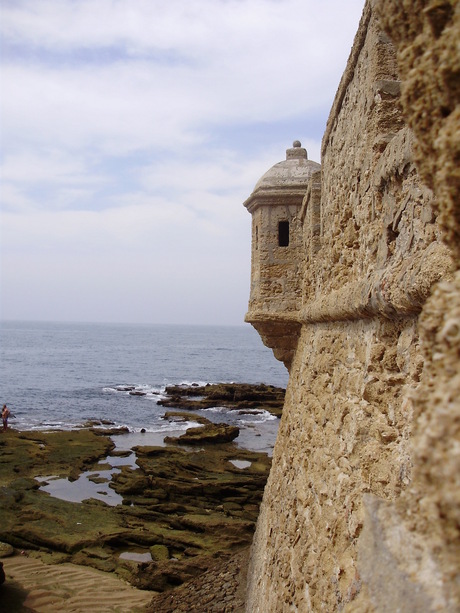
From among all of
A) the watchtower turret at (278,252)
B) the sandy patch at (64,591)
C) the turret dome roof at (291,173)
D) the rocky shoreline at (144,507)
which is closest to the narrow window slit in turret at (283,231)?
the watchtower turret at (278,252)

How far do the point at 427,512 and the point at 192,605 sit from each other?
9209 mm

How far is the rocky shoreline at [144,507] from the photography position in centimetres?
1151

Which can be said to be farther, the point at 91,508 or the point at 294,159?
the point at 91,508

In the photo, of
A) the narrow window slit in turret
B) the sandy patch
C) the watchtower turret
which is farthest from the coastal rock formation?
the narrow window slit in turret

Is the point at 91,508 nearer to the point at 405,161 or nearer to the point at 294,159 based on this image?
the point at 294,159

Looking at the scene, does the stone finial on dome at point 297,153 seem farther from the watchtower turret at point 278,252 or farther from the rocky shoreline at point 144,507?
the rocky shoreline at point 144,507

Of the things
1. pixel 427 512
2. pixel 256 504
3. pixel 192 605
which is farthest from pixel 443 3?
pixel 256 504

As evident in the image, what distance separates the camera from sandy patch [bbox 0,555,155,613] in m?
9.66

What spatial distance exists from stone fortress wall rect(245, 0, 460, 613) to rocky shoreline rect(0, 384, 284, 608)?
12.9 ft

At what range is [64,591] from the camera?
33.3 feet

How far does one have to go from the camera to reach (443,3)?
1329 millimetres

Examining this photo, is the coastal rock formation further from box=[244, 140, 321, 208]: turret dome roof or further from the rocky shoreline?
box=[244, 140, 321, 208]: turret dome roof

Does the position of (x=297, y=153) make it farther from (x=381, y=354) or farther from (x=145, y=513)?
(x=145, y=513)

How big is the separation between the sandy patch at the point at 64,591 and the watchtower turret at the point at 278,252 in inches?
209
